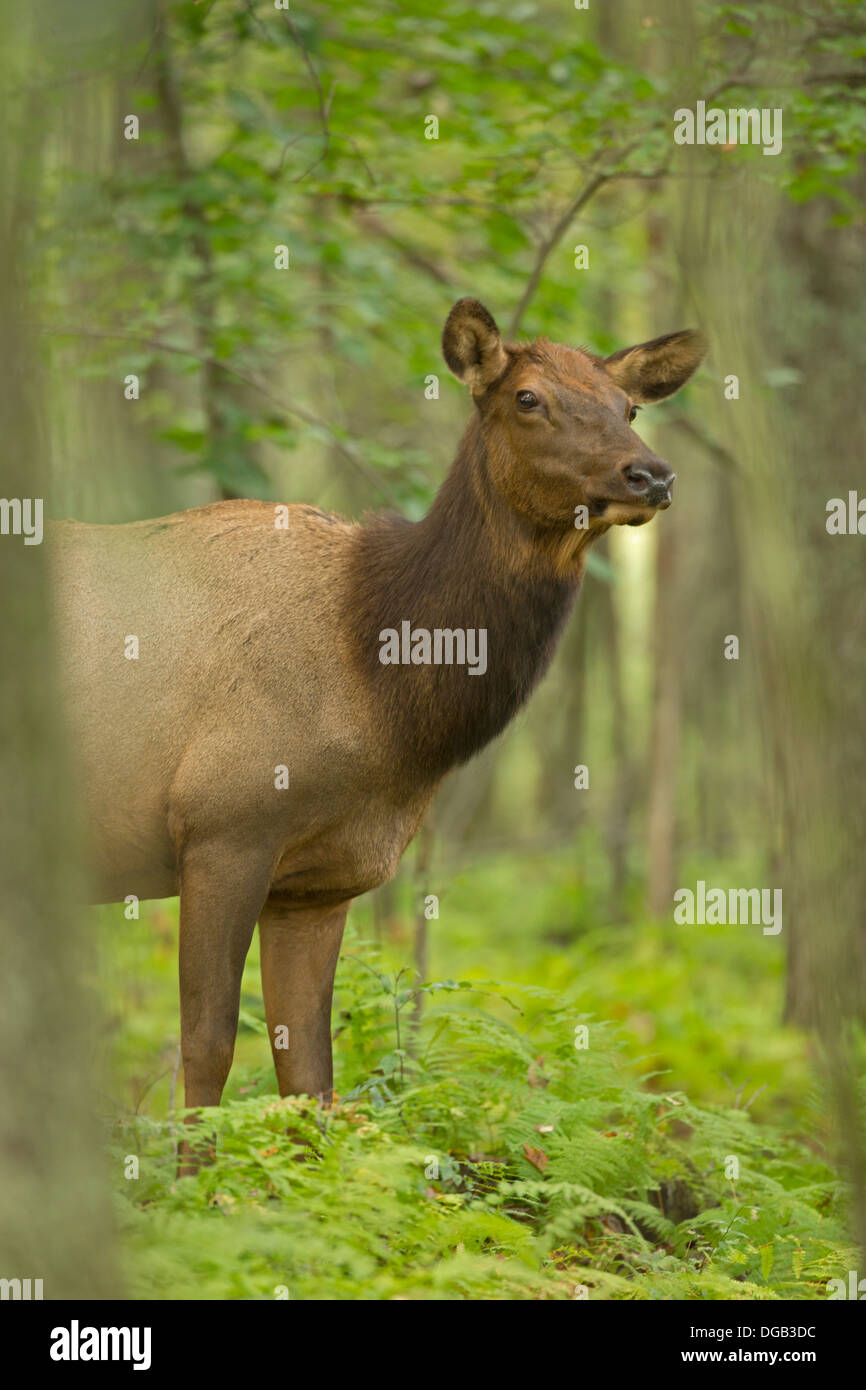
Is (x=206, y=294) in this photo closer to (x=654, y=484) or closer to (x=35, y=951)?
(x=654, y=484)

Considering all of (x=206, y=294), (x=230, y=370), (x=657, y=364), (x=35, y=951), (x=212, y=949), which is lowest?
(x=35, y=951)

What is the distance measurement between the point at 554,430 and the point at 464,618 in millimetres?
1114

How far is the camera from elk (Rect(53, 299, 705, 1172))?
7000 mm

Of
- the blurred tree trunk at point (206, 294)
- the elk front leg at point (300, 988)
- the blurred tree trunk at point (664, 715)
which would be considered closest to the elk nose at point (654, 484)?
the elk front leg at point (300, 988)

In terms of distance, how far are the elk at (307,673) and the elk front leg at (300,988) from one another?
0.04ft

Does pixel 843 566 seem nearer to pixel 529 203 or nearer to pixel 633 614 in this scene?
pixel 529 203

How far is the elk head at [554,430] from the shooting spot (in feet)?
23.2

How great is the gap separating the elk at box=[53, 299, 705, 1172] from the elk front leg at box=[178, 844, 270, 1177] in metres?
0.01

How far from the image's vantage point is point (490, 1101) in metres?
7.70

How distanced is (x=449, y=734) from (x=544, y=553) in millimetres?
1108

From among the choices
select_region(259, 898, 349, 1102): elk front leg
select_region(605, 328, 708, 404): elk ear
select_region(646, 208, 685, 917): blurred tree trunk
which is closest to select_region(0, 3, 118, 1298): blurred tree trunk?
select_region(259, 898, 349, 1102): elk front leg

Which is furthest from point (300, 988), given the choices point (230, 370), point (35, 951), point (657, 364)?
point (230, 370)

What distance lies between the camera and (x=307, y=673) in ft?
24.2

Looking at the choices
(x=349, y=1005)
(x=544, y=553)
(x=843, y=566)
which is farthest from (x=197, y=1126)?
(x=843, y=566)
